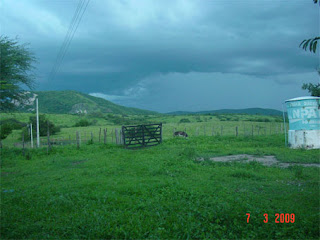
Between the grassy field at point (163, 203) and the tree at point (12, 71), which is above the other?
the tree at point (12, 71)

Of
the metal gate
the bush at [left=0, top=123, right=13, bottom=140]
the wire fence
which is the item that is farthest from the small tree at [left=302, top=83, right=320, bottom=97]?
the bush at [left=0, top=123, right=13, bottom=140]

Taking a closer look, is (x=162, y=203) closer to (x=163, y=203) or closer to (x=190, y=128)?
(x=163, y=203)

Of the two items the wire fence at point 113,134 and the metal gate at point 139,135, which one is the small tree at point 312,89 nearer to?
the wire fence at point 113,134

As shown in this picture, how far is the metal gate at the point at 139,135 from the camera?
67.4ft

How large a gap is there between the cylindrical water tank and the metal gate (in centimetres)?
1076

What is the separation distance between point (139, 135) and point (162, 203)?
1485 centimetres

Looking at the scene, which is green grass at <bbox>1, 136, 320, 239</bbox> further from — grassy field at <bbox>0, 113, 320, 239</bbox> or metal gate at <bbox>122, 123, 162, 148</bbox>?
metal gate at <bbox>122, 123, 162, 148</bbox>

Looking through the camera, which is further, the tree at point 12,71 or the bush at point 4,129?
the bush at point 4,129

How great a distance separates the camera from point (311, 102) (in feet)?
54.0

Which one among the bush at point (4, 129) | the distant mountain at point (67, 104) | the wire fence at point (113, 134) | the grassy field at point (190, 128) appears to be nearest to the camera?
the wire fence at point (113, 134)

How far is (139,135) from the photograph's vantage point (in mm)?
21016

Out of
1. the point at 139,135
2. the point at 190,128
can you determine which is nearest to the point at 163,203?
the point at 139,135

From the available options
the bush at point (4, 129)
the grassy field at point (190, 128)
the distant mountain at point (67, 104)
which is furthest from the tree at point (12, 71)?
the distant mountain at point (67, 104)

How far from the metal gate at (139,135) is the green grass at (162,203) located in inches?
384
